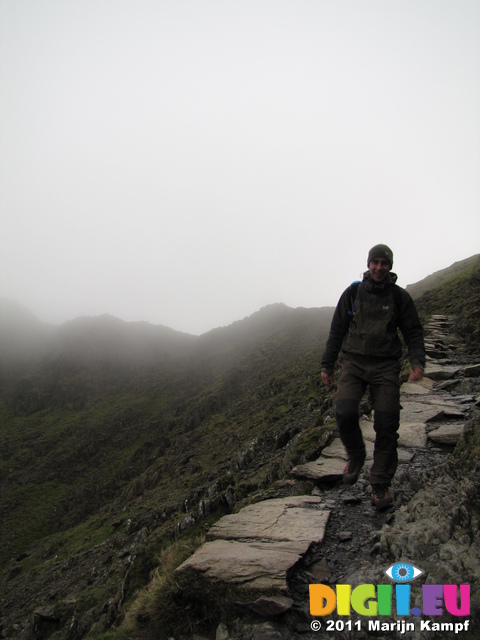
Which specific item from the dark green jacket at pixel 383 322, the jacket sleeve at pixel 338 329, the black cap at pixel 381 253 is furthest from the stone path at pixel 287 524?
the black cap at pixel 381 253

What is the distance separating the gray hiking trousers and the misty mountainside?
3.08 meters

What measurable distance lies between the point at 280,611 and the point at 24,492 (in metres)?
80.7

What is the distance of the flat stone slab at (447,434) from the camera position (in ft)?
24.5

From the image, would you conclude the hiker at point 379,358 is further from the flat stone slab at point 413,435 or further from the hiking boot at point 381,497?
the flat stone slab at point 413,435

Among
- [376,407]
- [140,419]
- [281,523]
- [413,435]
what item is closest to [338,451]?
[413,435]

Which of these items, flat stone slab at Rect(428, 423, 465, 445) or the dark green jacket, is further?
flat stone slab at Rect(428, 423, 465, 445)

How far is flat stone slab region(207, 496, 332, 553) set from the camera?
5.03m

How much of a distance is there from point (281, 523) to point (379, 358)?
322 centimetres

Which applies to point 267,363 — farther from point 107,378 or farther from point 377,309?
point 377,309

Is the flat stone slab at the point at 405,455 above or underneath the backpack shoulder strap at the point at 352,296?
underneath

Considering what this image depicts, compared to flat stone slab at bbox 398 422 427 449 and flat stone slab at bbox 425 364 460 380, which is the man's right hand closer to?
flat stone slab at bbox 398 422 427 449

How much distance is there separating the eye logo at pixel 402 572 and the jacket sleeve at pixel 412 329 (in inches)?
120

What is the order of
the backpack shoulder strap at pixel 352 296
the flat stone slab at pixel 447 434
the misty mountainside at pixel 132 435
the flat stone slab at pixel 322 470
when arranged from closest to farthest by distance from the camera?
1. the backpack shoulder strap at pixel 352 296
2. the flat stone slab at pixel 322 470
3. the flat stone slab at pixel 447 434
4. the misty mountainside at pixel 132 435

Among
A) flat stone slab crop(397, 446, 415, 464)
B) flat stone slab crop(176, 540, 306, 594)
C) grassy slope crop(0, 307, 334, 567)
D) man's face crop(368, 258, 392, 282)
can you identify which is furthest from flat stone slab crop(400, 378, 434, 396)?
grassy slope crop(0, 307, 334, 567)
